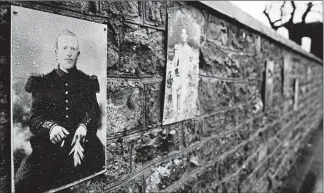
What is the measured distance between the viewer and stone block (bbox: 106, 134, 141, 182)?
1107 millimetres

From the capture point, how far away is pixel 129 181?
1.20 metres

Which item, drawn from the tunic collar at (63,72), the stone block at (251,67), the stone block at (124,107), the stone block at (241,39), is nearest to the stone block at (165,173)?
the stone block at (124,107)

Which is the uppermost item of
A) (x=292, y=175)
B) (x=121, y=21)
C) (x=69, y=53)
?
(x=121, y=21)

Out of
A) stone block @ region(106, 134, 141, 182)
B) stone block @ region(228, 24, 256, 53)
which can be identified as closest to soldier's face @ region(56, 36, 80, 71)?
stone block @ region(106, 134, 141, 182)

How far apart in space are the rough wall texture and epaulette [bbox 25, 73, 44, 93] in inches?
2.0

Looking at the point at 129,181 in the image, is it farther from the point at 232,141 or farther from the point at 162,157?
the point at 232,141

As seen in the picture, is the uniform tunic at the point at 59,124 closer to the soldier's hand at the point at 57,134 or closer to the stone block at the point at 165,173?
→ the soldier's hand at the point at 57,134

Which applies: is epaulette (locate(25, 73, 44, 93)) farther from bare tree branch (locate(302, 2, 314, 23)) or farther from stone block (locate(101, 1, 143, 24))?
bare tree branch (locate(302, 2, 314, 23))

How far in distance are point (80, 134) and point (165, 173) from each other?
60cm

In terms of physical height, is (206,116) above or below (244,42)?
below

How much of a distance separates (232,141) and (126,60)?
1412 mm

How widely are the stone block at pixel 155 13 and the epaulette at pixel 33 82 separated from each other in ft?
1.85

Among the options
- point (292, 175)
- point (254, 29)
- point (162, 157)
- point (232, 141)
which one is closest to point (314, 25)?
point (292, 175)

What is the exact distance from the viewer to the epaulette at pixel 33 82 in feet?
2.59
